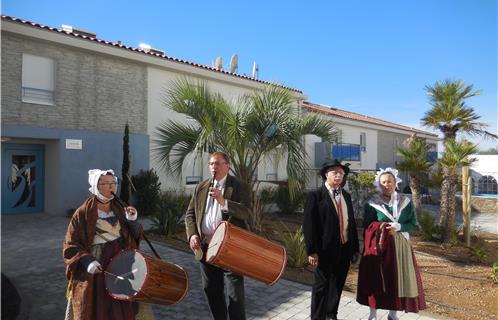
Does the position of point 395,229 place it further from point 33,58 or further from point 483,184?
point 483,184

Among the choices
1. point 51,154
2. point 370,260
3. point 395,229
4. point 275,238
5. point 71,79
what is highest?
point 71,79

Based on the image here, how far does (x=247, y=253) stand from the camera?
3426mm

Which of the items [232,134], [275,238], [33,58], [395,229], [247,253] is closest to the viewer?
[247,253]

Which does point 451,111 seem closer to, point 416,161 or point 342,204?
point 416,161

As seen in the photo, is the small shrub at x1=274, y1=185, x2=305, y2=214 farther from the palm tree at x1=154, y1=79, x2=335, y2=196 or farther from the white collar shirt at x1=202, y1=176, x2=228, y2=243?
the white collar shirt at x1=202, y1=176, x2=228, y2=243

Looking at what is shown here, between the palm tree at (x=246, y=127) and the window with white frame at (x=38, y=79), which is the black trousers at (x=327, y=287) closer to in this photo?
the palm tree at (x=246, y=127)

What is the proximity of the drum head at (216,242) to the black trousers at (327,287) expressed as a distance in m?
1.21

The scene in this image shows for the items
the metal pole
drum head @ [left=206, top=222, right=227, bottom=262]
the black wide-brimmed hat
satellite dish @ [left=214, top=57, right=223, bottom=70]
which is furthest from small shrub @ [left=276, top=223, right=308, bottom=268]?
satellite dish @ [left=214, top=57, right=223, bottom=70]

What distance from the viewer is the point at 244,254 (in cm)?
340

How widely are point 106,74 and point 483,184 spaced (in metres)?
22.5

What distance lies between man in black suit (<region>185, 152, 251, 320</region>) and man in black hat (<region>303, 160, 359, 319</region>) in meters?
0.78

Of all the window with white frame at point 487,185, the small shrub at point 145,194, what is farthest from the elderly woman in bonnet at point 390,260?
the window with white frame at point 487,185

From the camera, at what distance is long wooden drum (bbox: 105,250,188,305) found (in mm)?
3068

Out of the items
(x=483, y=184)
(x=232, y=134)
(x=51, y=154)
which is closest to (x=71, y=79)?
(x=51, y=154)
